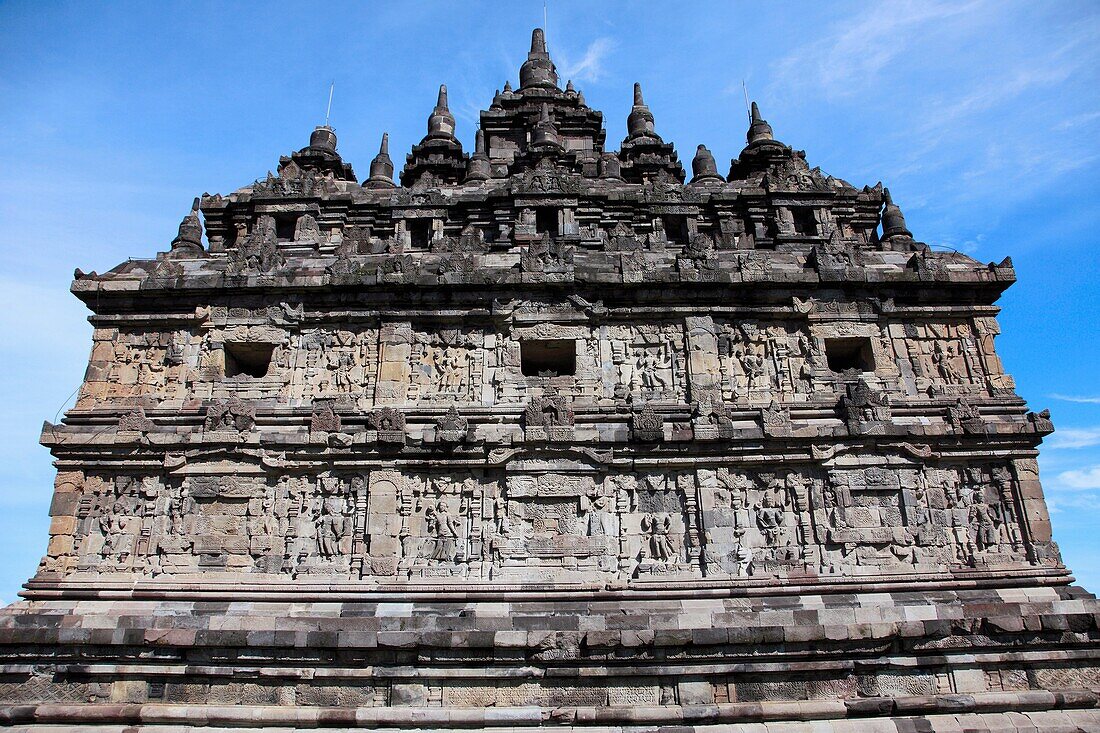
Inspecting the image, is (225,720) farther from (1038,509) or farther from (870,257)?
(870,257)

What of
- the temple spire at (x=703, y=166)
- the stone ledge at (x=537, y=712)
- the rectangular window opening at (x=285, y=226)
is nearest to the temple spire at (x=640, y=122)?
the temple spire at (x=703, y=166)

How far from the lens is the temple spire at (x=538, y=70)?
898 inches

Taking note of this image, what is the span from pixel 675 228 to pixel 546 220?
3268 millimetres

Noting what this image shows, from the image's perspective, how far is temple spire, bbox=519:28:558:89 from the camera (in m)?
22.8

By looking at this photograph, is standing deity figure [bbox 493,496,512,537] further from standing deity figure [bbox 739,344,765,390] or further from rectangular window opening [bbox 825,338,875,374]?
rectangular window opening [bbox 825,338,875,374]

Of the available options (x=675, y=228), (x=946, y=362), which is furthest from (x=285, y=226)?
(x=946, y=362)

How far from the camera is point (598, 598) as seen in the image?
10.7 m

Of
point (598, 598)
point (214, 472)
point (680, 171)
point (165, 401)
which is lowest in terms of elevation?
point (598, 598)

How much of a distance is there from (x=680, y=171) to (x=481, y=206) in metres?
7.25

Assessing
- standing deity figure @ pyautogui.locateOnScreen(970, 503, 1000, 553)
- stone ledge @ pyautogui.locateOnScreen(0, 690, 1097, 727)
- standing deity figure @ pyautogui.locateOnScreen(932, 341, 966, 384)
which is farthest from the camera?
standing deity figure @ pyautogui.locateOnScreen(932, 341, 966, 384)

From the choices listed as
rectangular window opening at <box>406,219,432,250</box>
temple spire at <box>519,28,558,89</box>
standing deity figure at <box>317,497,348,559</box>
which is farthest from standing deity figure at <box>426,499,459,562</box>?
temple spire at <box>519,28,558,89</box>

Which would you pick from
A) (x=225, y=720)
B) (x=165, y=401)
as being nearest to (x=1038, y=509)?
(x=225, y=720)

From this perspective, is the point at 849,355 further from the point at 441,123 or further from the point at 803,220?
the point at 441,123

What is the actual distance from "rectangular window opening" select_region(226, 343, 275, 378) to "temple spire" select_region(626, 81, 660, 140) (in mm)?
13272
